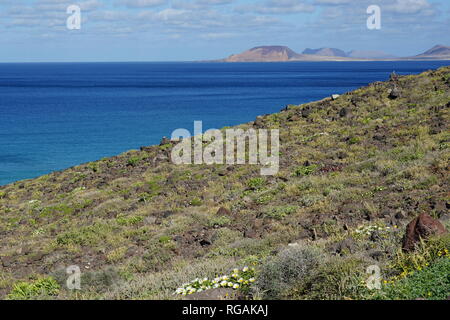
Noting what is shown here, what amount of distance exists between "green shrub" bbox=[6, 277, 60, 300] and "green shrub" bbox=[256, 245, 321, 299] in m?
4.55

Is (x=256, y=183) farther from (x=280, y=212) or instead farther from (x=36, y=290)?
(x=36, y=290)

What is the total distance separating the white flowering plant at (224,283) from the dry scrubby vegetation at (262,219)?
23cm

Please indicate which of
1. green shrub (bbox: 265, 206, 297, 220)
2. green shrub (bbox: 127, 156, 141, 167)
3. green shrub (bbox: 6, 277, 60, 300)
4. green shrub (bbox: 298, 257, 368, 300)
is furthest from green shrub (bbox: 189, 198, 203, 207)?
green shrub (bbox: 127, 156, 141, 167)

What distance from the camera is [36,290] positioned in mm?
9500

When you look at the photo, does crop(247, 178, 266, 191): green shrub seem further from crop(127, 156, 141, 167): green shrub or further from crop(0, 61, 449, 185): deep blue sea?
crop(0, 61, 449, 185): deep blue sea

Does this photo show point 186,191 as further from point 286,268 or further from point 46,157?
point 46,157

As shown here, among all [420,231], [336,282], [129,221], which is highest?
[420,231]

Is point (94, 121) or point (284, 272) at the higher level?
point (284, 272)

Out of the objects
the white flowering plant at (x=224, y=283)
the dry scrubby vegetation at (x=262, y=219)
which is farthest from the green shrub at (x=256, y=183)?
the white flowering plant at (x=224, y=283)

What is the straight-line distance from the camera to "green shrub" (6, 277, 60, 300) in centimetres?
918

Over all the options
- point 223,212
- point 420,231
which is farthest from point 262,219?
point 420,231

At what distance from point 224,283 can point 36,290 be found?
14.1 ft

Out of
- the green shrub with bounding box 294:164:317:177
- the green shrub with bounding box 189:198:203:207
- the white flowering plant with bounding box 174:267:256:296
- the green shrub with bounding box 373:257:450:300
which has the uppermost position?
the green shrub with bounding box 373:257:450:300
